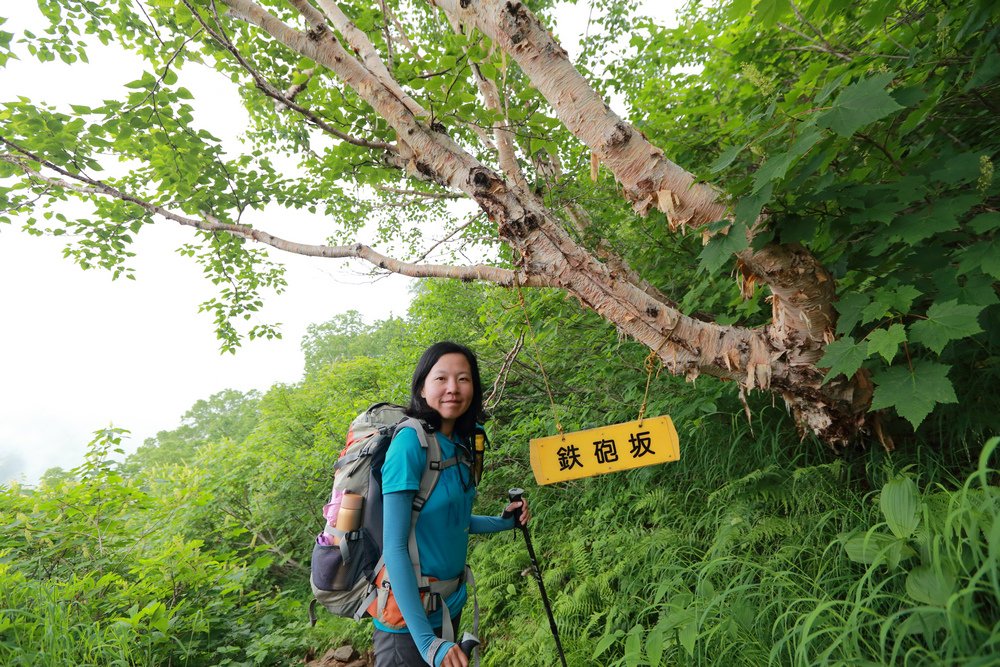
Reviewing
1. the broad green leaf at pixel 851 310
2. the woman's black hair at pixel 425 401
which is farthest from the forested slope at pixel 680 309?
the woman's black hair at pixel 425 401

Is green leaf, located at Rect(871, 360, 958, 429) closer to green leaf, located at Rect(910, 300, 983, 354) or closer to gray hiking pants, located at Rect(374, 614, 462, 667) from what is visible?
green leaf, located at Rect(910, 300, 983, 354)

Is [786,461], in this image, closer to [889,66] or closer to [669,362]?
[669,362]

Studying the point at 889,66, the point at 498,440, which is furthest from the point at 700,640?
the point at 498,440

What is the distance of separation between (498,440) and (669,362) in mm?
3286

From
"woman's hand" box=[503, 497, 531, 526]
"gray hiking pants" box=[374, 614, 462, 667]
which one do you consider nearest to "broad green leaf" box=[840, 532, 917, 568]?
"woman's hand" box=[503, 497, 531, 526]

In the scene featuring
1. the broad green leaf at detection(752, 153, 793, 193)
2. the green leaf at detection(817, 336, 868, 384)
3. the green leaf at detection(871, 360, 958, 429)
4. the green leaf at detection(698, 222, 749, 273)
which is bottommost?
the green leaf at detection(871, 360, 958, 429)

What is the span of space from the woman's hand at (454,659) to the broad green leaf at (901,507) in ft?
4.54

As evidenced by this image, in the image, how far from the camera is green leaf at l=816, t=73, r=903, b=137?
1.25 m

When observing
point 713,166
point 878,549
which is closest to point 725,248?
point 713,166

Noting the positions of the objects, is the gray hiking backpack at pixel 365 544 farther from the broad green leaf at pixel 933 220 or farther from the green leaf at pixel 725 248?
the broad green leaf at pixel 933 220

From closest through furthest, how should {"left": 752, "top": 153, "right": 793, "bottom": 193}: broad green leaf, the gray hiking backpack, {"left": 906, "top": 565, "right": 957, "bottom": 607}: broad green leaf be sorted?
{"left": 906, "top": 565, "right": 957, "bottom": 607}: broad green leaf, {"left": 752, "top": 153, "right": 793, "bottom": 193}: broad green leaf, the gray hiking backpack

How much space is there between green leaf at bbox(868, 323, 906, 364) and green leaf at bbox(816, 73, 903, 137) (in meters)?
0.61

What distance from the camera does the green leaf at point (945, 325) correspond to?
1327 mm

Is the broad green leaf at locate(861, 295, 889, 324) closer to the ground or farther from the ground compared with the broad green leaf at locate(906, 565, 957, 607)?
farther from the ground
